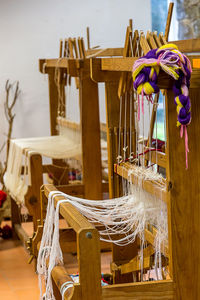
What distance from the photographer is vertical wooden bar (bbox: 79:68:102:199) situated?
155 inches

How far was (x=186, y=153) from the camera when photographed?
1966 millimetres

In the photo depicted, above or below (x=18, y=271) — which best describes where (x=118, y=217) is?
above

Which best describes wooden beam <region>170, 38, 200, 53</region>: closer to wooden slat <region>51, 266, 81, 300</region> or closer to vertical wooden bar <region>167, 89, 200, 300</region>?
vertical wooden bar <region>167, 89, 200, 300</region>

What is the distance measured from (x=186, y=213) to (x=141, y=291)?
1.09 feet

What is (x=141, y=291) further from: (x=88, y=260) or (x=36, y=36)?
(x=36, y=36)

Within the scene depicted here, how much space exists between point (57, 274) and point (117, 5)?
481 centimetres

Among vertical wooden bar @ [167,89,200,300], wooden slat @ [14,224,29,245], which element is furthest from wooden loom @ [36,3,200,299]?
wooden slat @ [14,224,29,245]

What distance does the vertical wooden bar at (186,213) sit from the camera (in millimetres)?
2023

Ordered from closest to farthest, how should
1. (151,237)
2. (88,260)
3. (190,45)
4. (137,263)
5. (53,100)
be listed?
(88,260) < (151,237) < (137,263) < (190,45) < (53,100)

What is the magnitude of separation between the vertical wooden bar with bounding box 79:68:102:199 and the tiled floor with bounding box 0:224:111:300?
1.86 feet

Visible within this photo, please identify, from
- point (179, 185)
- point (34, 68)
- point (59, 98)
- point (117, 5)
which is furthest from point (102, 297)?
point (117, 5)

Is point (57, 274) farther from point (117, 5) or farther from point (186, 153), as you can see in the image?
point (117, 5)

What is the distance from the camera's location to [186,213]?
2.06 m

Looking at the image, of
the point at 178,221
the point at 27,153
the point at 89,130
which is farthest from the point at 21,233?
the point at 178,221
